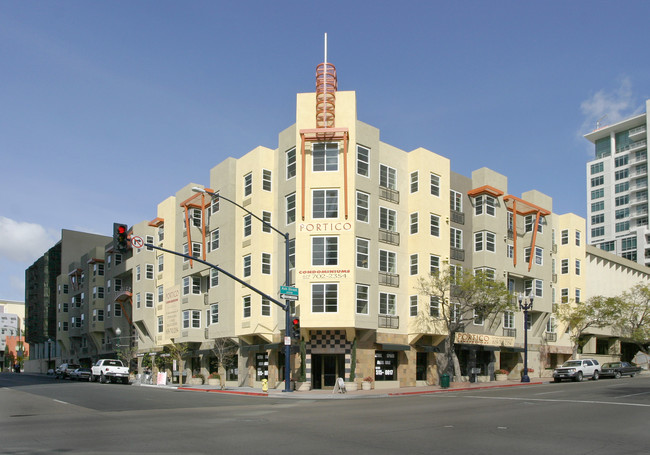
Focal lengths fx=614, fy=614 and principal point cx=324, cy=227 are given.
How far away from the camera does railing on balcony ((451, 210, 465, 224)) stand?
152 feet

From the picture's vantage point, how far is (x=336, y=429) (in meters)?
15.6

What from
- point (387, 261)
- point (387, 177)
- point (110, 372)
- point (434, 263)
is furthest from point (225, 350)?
point (387, 177)

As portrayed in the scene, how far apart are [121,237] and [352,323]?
1697 centimetres

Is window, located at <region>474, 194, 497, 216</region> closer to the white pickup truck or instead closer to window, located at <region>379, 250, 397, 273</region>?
window, located at <region>379, 250, 397, 273</region>

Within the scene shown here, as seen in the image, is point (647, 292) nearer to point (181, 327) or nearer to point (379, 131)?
point (379, 131)

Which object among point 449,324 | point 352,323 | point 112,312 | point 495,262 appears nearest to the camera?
point 352,323

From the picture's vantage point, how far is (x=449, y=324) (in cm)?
4112

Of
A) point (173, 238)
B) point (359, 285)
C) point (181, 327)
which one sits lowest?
point (181, 327)

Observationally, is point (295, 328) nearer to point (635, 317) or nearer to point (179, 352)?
point (179, 352)

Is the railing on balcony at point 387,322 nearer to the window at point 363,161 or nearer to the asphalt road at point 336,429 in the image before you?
the window at point 363,161

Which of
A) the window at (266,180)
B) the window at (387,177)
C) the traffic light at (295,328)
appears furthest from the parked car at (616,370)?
the window at (266,180)

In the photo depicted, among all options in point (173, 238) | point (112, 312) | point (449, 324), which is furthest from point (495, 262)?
point (112, 312)

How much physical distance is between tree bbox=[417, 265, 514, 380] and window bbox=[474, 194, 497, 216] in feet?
22.2

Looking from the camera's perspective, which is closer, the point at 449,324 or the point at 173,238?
the point at 449,324
